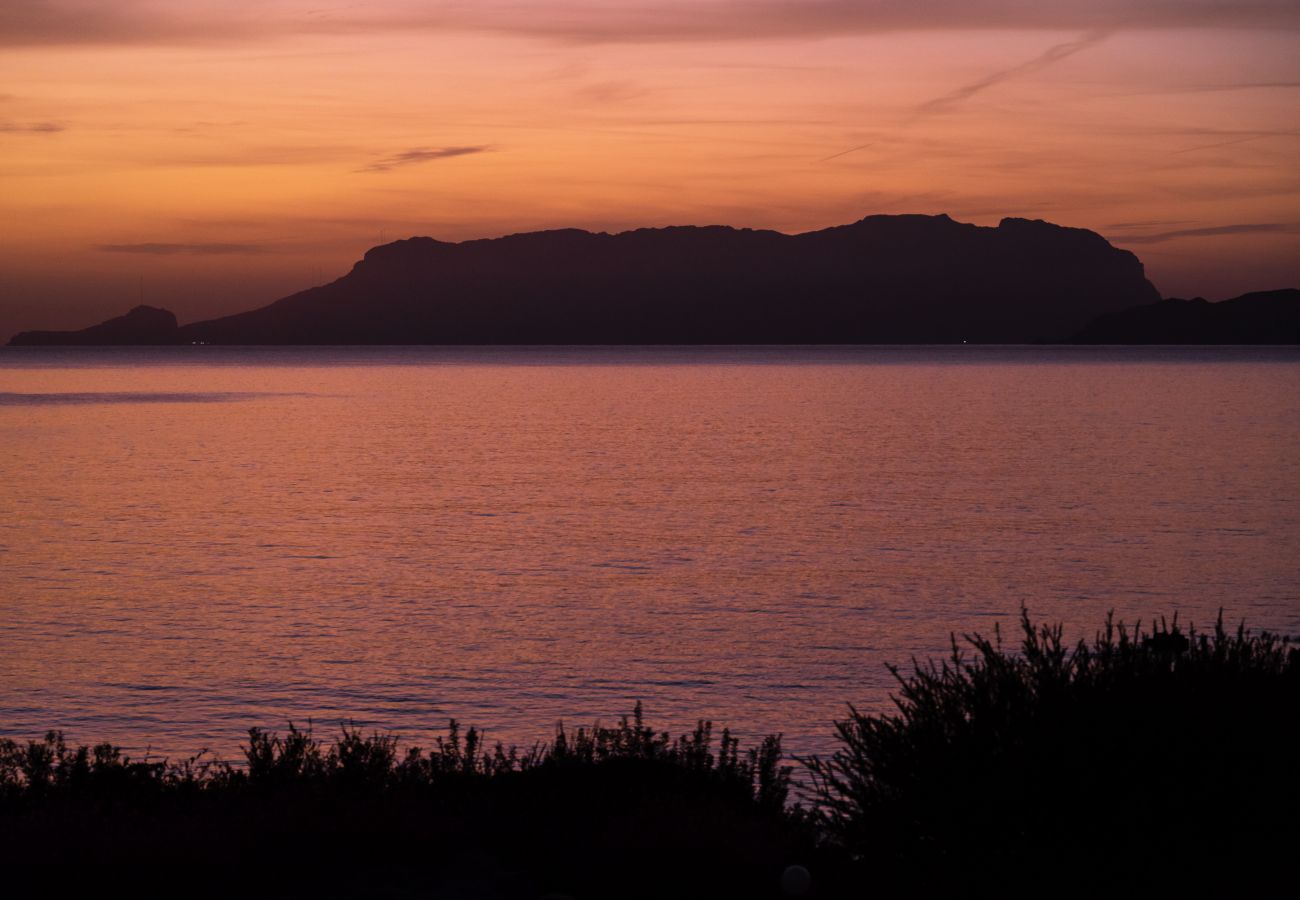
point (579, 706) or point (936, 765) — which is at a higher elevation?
point (936, 765)

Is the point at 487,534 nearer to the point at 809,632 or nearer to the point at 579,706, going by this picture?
the point at 809,632

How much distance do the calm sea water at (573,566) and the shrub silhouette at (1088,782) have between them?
22.5 ft

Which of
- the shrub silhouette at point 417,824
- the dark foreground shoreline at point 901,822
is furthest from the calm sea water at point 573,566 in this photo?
the dark foreground shoreline at point 901,822

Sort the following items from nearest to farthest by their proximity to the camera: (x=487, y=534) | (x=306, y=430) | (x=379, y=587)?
1. (x=379, y=587)
2. (x=487, y=534)
3. (x=306, y=430)

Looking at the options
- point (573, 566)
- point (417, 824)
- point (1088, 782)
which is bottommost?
point (573, 566)

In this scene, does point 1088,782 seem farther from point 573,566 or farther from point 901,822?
point 573,566

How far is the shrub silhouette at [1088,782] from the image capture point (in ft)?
25.1

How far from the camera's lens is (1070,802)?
7.89 m

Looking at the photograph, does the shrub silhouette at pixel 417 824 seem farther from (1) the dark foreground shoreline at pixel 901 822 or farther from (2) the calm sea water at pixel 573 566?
(2) the calm sea water at pixel 573 566

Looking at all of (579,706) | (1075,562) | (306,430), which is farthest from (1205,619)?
(306,430)

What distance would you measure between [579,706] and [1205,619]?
36.3 feet

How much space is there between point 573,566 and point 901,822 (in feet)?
66.3

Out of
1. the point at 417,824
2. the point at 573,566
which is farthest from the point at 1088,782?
the point at 573,566

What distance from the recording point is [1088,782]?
7.88 m
